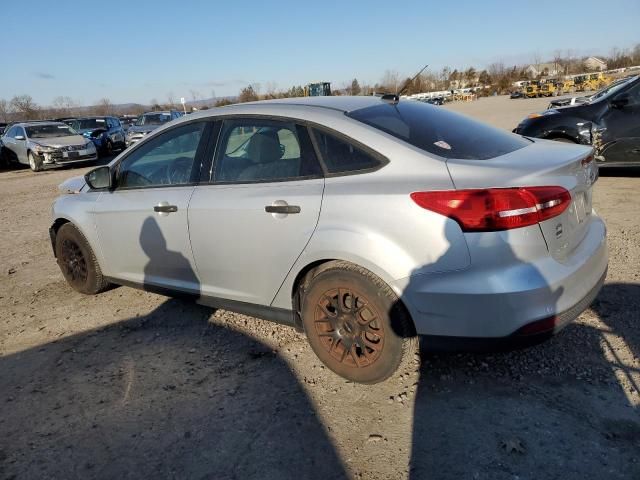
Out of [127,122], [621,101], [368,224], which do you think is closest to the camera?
[368,224]

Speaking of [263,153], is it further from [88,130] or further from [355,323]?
[88,130]

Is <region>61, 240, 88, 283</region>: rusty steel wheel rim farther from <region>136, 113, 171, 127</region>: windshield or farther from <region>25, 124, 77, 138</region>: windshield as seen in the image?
<region>136, 113, 171, 127</region>: windshield

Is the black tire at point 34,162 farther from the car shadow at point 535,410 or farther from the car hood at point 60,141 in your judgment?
the car shadow at point 535,410

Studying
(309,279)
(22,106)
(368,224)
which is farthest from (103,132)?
(22,106)

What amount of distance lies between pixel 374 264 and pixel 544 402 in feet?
3.92

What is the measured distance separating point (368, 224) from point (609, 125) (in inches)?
242

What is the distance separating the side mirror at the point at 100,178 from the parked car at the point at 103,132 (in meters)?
17.9

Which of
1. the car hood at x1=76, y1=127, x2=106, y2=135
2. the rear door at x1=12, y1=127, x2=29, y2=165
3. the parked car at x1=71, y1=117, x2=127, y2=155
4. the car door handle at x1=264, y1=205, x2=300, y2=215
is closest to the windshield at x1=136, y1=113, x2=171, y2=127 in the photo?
the parked car at x1=71, y1=117, x2=127, y2=155

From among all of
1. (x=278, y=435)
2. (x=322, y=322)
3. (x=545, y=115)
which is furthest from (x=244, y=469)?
(x=545, y=115)

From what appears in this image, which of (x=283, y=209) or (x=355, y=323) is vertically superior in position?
(x=283, y=209)

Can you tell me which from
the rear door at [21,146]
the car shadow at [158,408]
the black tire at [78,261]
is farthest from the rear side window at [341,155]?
the rear door at [21,146]

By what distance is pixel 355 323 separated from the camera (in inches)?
111

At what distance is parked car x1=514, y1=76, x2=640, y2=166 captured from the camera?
690cm

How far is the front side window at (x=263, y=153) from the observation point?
2.98 m
